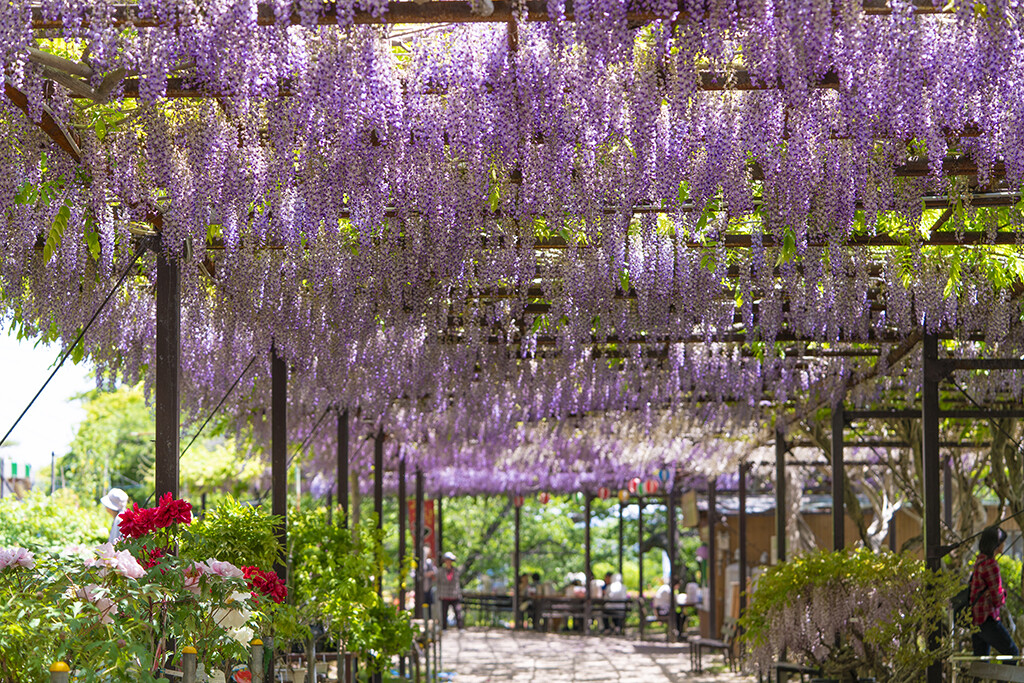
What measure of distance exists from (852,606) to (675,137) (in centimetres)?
462

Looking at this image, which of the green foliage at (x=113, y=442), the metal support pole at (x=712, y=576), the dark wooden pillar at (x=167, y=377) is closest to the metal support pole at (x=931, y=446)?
the dark wooden pillar at (x=167, y=377)

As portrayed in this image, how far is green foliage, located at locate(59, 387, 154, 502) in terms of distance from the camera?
1889cm

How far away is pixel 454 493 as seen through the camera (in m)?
19.8

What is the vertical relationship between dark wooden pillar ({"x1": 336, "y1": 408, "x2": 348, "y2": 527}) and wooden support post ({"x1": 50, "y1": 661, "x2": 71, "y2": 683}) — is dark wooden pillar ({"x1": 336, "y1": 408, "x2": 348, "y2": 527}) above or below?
above

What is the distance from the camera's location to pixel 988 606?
6355 millimetres

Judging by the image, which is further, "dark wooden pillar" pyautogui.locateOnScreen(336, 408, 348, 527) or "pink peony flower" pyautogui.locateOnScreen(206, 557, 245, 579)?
"dark wooden pillar" pyautogui.locateOnScreen(336, 408, 348, 527)

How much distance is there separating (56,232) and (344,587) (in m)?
3.14

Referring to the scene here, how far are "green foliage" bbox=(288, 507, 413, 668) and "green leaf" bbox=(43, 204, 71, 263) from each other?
2718 millimetres

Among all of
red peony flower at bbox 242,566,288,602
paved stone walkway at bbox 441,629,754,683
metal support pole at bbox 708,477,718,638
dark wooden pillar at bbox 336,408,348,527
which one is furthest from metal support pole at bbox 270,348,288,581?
metal support pole at bbox 708,477,718,638

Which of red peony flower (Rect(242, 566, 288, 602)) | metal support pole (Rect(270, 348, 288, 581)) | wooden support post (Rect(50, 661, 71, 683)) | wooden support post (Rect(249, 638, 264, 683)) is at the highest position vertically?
metal support pole (Rect(270, 348, 288, 581))

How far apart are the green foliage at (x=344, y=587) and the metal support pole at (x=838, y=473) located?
11.9ft

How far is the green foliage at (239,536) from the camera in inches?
235

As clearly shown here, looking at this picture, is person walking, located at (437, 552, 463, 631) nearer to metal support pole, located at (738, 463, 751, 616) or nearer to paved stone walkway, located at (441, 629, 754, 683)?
paved stone walkway, located at (441, 629, 754, 683)

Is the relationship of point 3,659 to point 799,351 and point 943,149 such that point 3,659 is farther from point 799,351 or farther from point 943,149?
point 799,351
